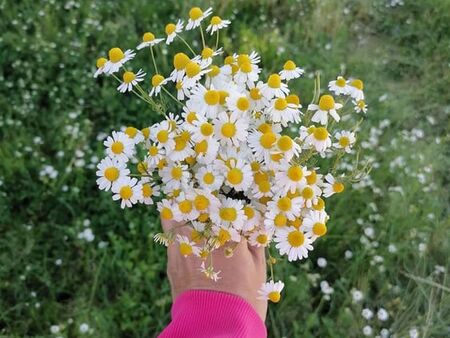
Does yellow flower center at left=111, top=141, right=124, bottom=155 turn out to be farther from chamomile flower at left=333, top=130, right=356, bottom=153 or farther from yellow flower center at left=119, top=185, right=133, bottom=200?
chamomile flower at left=333, top=130, right=356, bottom=153

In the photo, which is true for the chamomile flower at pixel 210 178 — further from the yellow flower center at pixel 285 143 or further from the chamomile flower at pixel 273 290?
the chamomile flower at pixel 273 290

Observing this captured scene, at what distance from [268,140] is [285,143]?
3 centimetres

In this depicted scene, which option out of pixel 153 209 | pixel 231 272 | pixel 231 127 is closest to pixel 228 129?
pixel 231 127

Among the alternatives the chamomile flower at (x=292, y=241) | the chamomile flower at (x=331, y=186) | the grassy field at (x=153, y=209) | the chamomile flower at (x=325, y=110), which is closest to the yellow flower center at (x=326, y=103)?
the chamomile flower at (x=325, y=110)

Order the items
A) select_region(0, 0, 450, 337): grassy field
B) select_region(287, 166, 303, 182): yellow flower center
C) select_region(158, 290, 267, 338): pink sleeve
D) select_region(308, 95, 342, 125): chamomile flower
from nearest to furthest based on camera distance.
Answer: select_region(287, 166, 303, 182): yellow flower center → select_region(308, 95, 342, 125): chamomile flower → select_region(158, 290, 267, 338): pink sleeve → select_region(0, 0, 450, 337): grassy field

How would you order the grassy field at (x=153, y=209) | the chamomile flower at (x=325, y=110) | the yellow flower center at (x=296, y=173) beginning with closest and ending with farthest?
the yellow flower center at (x=296, y=173) → the chamomile flower at (x=325, y=110) → the grassy field at (x=153, y=209)

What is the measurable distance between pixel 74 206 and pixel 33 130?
391mm

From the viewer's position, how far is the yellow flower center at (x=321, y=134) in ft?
3.16

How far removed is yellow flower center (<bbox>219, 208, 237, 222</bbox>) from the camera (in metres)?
0.94

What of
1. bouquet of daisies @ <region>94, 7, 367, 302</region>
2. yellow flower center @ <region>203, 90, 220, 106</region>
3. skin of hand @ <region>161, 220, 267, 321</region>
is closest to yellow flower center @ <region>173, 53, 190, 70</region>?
bouquet of daisies @ <region>94, 7, 367, 302</region>

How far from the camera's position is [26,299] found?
1845 mm

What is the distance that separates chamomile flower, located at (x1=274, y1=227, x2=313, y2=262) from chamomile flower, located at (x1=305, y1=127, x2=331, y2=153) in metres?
0.15

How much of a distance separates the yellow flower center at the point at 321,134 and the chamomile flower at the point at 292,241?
0.52ft

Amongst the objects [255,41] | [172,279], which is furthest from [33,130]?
[172,279]
